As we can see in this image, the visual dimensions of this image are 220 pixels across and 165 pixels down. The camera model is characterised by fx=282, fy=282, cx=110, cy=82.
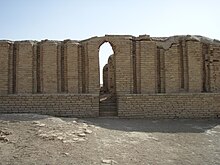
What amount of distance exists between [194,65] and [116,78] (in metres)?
3.33

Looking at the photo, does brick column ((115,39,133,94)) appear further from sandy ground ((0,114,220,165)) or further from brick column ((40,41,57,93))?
brick column ((40,41,57,93))

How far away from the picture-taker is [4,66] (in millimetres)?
11047

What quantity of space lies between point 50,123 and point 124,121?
113 inches

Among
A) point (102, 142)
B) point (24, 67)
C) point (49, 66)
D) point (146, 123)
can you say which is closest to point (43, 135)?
point (102, 142)

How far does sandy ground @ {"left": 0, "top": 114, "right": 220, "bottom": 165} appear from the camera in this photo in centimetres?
647

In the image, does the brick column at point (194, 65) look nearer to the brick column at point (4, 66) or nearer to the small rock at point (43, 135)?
the small rock at point (43, 135)

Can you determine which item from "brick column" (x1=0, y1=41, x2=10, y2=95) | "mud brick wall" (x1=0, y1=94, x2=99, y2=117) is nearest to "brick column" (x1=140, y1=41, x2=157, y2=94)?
"mud brick wall" (x1=0, y1=94, x2=99, y2=117)

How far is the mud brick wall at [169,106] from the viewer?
10.9 m

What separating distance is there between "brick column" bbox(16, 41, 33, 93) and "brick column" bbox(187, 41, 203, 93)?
6.44 m

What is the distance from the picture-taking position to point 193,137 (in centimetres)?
866

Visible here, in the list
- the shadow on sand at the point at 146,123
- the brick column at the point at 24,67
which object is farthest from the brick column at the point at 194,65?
the brick column at the point at 24,67

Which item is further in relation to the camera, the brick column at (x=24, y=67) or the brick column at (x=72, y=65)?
the brick column at (x=72, y=65)

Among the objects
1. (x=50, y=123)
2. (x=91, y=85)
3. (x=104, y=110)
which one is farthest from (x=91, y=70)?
(x=50, y=123)

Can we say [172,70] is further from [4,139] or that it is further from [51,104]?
[4,139]
